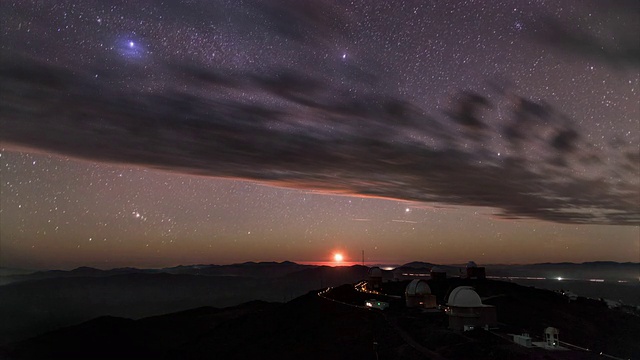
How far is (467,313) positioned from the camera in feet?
172

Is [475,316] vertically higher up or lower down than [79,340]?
higher up

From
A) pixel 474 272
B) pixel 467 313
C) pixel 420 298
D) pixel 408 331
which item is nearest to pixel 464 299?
pixel 467 313

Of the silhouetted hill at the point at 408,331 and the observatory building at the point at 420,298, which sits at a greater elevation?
the observatory building at the point at 420,298

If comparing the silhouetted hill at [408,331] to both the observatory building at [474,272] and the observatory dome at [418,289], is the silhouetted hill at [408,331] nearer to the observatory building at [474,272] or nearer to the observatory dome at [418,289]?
the observatory dome at [418,289]

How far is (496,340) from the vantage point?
45156mm

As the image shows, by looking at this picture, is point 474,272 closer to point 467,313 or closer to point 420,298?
point 420,298

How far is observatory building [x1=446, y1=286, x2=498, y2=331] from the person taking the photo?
52.3m

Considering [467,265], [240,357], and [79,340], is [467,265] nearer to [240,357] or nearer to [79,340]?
[240,357]

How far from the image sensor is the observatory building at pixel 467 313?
172 ft

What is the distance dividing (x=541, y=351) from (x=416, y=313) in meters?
24.8

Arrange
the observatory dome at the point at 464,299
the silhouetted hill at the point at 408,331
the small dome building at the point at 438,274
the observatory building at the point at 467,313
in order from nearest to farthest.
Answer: the silhouetted hill at the point at 408,331 → the observatory building at the point at 467,313 → the observatory dome at the point at 464,299 → the small dome building at the point at 438,274

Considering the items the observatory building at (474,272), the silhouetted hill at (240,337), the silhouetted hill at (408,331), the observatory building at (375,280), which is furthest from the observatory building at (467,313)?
the observatory building at (375,280)

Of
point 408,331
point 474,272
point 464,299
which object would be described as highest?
point 464,299

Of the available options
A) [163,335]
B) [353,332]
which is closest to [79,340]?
[163,335]
